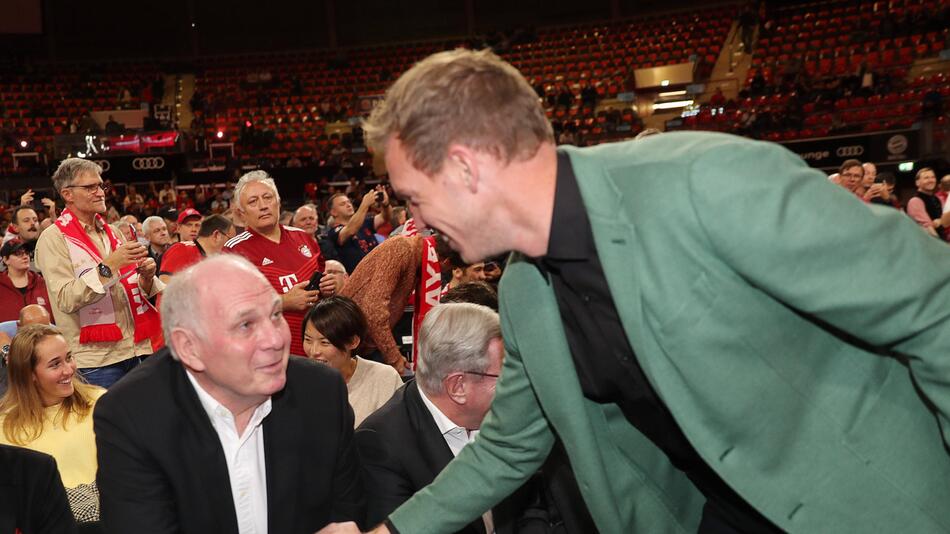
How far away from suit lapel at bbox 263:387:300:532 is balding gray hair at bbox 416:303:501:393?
1.42ft

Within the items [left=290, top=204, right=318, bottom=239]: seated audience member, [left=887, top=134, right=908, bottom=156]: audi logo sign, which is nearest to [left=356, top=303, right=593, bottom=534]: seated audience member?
[left=290, top=204, right=318, bottom=239]: seated audience member

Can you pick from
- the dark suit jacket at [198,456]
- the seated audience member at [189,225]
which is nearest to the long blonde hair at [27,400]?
the dark suit jacket at [198,456]

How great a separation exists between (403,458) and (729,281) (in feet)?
4.11

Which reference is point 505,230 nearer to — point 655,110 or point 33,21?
point 655,110

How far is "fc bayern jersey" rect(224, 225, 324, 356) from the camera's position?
4320mm

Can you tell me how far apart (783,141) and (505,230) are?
1347cm

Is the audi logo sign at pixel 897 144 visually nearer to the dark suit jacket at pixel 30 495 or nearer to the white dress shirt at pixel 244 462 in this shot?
the white dress shirt at pixel 244 462

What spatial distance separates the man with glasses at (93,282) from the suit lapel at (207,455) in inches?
109

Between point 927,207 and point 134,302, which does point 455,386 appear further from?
point 927,207

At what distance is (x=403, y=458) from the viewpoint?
90.8 inches

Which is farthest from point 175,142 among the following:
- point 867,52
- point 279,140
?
point 867,52

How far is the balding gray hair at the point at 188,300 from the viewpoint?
1.87m

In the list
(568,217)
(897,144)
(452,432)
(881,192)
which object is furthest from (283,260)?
(897,144)

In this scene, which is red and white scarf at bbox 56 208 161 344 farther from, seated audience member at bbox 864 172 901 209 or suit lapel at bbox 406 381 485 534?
seated audience member at bbox 864 172 901 209
